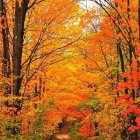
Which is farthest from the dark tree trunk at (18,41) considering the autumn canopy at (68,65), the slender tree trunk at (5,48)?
the slender tree trunk at (5,48)

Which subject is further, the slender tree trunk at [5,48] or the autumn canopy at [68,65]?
the slender tree trunk at [5,48]

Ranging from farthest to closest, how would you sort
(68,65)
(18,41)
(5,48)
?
(68,65), (5,48), (18,41)

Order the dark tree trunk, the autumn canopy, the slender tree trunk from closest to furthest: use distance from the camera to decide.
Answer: the dark tree trunk
the autumn canopy
the slender tree trunk

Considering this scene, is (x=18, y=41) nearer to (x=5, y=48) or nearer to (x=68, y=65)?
(x=5, y=48)

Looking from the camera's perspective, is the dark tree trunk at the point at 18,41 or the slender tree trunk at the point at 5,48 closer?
the dark tree trunk at the point at 18,41

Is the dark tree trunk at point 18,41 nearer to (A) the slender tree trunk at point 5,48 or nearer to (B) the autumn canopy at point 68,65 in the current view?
(B) the autumn canopy at point 68,65

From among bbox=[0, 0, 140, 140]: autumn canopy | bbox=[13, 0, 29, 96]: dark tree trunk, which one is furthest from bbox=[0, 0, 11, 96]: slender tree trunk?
bbox=[13, 0, 29, 96]: dark tree trunk

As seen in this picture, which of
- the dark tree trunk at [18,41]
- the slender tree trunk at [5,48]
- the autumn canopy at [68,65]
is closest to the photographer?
the dark tree trunk at [18,41]

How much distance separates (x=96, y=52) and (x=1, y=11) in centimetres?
1040

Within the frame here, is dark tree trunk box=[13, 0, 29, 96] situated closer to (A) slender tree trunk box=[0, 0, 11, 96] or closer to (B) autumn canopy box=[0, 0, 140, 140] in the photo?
(B) autumn canopy box=[0, 0, 140, 140]

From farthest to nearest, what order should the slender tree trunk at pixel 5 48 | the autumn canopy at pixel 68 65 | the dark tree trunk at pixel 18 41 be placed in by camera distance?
the slender tree trunk at pixel 5 48
the autumn canopy at pixel 68 65
the dark tree trunk at pixel 18 41

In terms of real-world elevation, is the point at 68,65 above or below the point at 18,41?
above

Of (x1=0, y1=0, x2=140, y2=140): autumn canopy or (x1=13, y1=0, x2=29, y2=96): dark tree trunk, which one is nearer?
(x1=13, y1=0, x2=29, y2=96): dark tree trunk

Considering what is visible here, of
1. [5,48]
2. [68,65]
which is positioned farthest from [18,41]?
[68,65]
